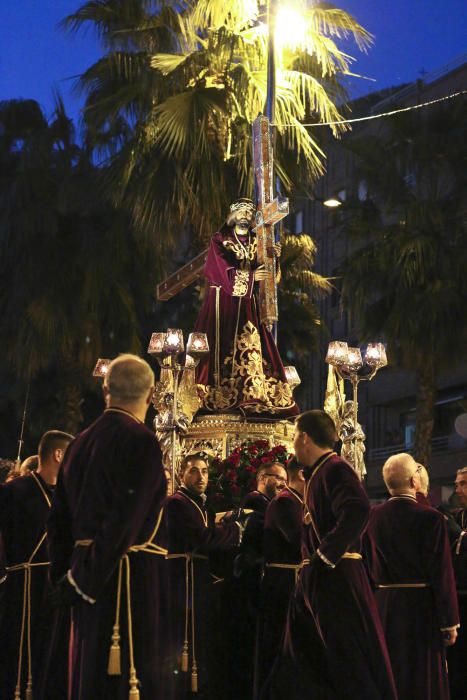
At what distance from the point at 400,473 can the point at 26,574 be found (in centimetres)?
260

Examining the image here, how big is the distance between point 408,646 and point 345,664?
1.42m

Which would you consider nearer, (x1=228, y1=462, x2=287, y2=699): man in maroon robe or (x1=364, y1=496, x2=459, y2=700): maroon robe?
(x1=364, y1=496, x2=459, y2=700): maroon robe

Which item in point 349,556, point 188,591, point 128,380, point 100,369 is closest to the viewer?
point 128,380

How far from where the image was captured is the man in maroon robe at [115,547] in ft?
17.5

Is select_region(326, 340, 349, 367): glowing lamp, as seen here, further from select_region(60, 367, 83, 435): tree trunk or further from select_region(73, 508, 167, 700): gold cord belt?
select_region(60, 367, 83, 435): tree trunk

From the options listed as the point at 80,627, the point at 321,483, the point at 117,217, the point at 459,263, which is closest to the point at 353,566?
the point at 321,483

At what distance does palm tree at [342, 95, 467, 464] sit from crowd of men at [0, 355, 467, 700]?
11.7m

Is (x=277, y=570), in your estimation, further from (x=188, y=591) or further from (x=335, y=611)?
(x=335, y=611)

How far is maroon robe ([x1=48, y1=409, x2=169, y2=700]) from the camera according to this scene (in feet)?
17.4

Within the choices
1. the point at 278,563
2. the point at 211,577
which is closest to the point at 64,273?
the point at 211,577

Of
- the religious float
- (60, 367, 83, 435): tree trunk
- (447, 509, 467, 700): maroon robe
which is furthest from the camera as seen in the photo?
(60, 367, 83, 435): tree trunk

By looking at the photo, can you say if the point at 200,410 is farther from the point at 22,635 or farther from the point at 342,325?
the point at 342,325

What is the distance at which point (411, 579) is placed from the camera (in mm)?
7801

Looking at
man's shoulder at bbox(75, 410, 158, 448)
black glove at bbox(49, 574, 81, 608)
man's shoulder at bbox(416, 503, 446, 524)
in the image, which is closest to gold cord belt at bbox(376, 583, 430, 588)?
man's shoulder at bbox(416, 503, 446, 524)
